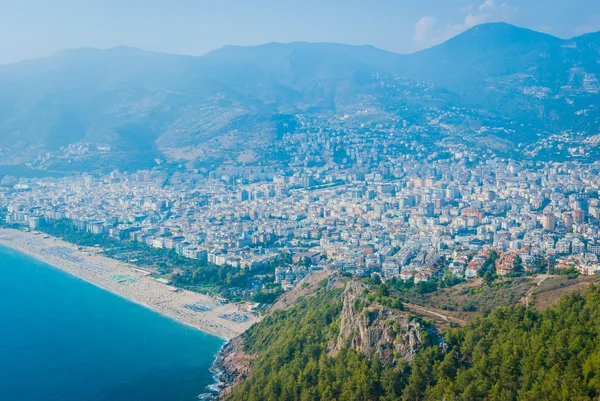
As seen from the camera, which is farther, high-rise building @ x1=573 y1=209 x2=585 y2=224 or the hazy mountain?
the hazy mountain

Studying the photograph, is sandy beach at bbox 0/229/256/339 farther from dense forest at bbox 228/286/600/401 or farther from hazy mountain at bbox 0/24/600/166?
hazy mountain at bbox 0/24/600/166

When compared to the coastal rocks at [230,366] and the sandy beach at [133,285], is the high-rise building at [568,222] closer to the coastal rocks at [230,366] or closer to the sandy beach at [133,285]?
the sandy beach at [133,285]

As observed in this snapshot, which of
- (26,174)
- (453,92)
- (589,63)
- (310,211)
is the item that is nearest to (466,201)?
(310,211)

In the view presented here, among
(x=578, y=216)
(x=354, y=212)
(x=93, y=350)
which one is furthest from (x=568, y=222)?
(x=93, y=350)

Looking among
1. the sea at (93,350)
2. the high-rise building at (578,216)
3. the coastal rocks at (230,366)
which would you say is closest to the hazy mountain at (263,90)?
the high-rise building at (578,216)

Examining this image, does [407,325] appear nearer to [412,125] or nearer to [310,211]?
[310,211]

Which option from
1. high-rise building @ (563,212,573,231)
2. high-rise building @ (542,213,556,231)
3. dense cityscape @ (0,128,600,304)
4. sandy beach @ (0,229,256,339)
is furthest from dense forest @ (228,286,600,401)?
high-rise building @ (563,212,573,231)
